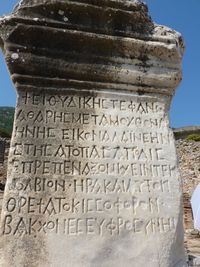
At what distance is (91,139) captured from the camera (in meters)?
2.97

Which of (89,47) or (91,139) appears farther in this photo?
(89,47)

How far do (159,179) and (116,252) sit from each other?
69cm

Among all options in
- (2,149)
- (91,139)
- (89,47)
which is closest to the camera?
(91,139)

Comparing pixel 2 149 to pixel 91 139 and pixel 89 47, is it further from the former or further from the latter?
pixel 91 139

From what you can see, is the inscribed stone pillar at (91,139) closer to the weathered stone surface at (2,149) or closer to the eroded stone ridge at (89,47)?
the eroded stone ridge at (89,47)

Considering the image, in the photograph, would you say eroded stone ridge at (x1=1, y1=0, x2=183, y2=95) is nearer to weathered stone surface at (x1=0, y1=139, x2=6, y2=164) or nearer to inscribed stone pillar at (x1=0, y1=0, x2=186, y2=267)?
inscribed stone pillar at (x1=0, y1=0, x2=186, y2=267)

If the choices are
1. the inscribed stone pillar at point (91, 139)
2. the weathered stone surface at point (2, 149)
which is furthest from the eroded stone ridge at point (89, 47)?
the weathered stone surface at point (2, 149)

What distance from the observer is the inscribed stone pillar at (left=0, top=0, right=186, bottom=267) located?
2605 millimetres

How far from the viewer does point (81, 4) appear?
3.30m

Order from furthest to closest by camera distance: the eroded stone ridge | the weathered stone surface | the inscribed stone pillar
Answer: the weathered stone surface < the eroded stone ridge < the inscribed stone pillar

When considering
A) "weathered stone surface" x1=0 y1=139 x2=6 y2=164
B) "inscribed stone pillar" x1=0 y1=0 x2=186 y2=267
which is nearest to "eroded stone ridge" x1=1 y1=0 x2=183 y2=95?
"inscribed stone pillar" x1=0 y1=0 x2=186 y2=267

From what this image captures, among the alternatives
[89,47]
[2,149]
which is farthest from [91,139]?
[2,149]

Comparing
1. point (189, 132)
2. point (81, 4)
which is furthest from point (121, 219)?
point (189, 132)

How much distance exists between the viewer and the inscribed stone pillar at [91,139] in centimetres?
261
